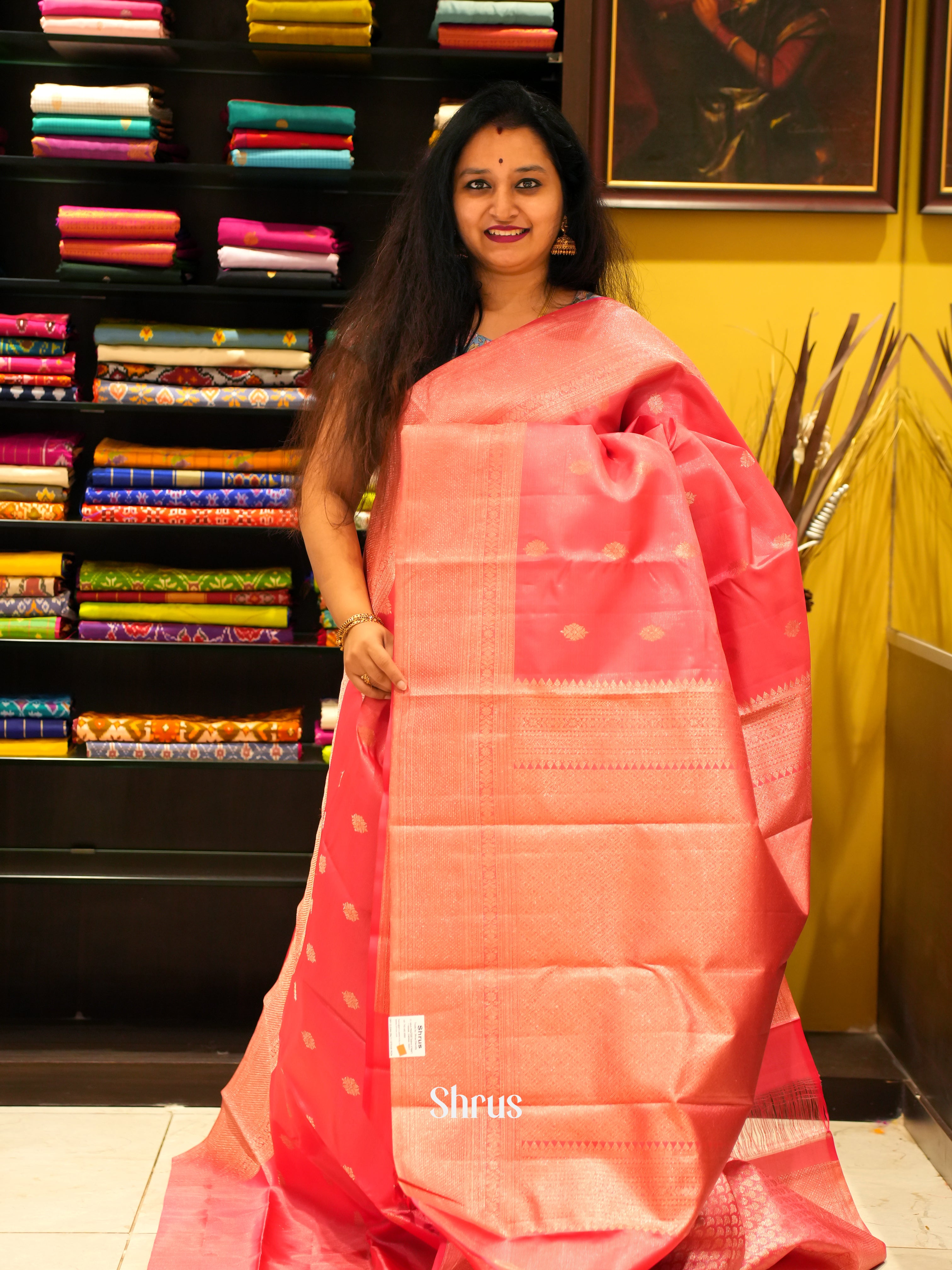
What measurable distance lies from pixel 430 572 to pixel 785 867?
2.13 ft

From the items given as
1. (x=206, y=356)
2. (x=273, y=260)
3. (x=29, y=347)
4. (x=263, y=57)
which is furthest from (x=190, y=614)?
(x=263, y=57)

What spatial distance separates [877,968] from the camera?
275 centimetres

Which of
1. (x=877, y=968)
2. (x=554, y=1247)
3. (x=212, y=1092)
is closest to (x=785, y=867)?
(x=554, y=1247)

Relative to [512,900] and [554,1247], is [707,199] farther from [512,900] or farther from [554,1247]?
[554,1247]

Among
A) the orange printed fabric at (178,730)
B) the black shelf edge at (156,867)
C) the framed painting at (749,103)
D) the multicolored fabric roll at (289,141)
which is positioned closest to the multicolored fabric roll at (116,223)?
the multicolored fabric roll at (289,141)

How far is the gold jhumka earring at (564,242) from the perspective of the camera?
6.21 ft

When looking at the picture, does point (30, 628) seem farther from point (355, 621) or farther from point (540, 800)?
point (540, 800)

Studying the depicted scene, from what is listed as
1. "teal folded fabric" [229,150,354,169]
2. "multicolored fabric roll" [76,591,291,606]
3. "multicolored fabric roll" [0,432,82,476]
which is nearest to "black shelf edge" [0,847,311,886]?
"multicolored fabric roll" [76,591,291,606]

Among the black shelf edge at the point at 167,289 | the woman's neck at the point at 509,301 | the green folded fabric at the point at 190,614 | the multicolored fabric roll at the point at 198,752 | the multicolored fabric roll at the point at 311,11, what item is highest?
the multicolored fabric roll at the point at 311,11

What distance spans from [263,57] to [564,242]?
1108 millimetres

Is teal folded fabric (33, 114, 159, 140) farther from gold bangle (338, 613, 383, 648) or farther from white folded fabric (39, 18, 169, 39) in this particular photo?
gold bangle (338, 613, 383, 648)

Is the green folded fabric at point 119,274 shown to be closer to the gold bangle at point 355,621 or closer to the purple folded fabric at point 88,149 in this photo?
the purple folded fabric at point 88,149

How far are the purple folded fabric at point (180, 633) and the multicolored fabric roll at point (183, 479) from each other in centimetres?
30

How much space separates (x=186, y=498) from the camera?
264 centimetres
